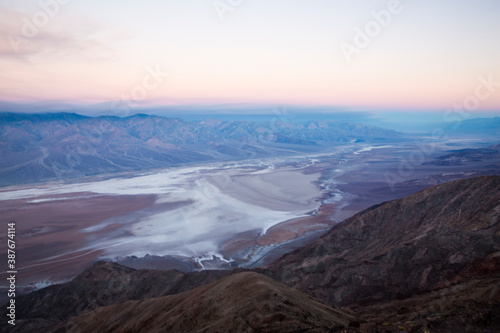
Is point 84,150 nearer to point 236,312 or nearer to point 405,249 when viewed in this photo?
point 405,249

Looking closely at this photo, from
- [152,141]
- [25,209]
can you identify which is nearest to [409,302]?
[25,209]

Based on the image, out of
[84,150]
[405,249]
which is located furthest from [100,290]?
[84,150]

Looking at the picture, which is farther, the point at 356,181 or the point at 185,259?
the point at 356,181

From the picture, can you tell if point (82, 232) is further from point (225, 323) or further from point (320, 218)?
point (225, 323)

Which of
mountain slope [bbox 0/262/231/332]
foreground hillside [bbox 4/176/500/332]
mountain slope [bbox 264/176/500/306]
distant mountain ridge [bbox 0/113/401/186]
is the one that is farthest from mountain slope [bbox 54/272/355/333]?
distant mountain ridge [bbox 0/113/401/186]

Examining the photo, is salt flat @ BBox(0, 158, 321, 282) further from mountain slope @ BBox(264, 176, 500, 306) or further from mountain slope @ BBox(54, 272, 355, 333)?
mountain slope @ BBox(54, 272, 355, 333)

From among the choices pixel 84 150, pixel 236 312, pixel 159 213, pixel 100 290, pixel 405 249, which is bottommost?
pixel 159 213

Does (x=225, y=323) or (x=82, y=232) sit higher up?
(x=225, y=323)
